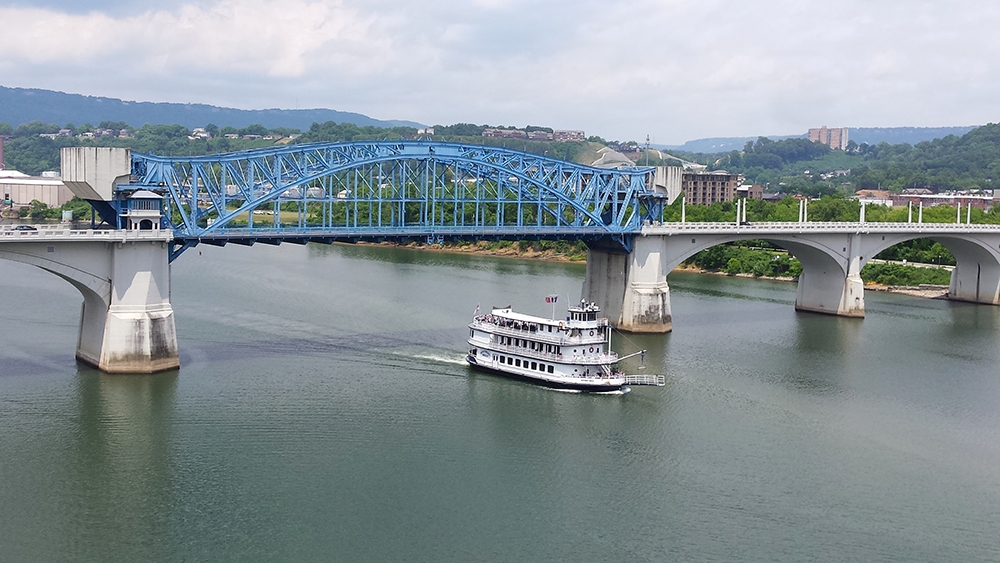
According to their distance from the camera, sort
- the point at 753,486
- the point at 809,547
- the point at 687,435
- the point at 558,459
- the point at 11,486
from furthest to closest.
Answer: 1. the point at 687,435
2. the point at 558,459
3. the point at 753,486
4. the point at 11,486
5. the point at 809,547

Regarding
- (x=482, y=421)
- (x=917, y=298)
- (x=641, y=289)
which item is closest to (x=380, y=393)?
(x=482, y=421)

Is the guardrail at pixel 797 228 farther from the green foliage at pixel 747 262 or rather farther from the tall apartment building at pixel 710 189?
the tall apartment building at pixel 710 189

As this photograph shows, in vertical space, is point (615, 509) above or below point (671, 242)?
below

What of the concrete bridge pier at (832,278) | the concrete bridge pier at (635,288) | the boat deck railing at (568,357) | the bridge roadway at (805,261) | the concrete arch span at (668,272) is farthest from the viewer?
the concrete bridge pier at (832,278)

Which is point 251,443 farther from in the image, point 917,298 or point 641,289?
point 917,298

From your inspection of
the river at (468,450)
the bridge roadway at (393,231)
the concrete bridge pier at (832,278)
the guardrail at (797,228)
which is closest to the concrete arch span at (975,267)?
the bridge roadway at (393,231)

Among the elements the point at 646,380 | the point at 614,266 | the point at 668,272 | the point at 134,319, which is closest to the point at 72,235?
the point at 134,319
